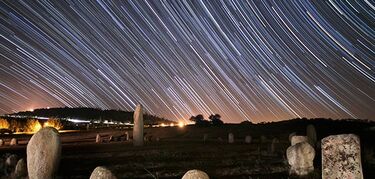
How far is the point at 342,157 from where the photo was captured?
1478 centimetres

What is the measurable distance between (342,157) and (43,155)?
13.5 metres

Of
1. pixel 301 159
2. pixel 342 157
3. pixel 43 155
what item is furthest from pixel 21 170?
pixel 342 157

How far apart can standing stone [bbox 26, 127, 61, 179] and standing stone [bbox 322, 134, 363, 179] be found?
12.5 metres

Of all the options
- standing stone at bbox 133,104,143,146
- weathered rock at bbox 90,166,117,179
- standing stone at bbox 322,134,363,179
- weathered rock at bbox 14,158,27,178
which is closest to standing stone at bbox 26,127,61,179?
weathered rock at bbox 14,158,27,178

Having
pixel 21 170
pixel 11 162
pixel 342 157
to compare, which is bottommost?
pixel 21 170

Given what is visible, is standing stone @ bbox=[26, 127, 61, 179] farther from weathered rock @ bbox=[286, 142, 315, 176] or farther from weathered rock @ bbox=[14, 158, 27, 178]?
weathered rock @ bbox=[286, 142, 315, 176]

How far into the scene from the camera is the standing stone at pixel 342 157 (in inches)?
571

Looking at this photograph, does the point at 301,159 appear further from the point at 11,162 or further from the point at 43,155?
the point at 11,162

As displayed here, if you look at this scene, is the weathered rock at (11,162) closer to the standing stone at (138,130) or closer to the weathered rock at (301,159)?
the standing stone at (138,130)

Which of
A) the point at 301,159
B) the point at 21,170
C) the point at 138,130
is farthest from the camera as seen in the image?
the point at 138,130

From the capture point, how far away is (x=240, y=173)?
815 inches

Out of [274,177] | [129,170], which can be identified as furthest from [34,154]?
[274,177]

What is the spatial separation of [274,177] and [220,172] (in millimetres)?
2849

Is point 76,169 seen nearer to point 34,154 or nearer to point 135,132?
point 34,154
